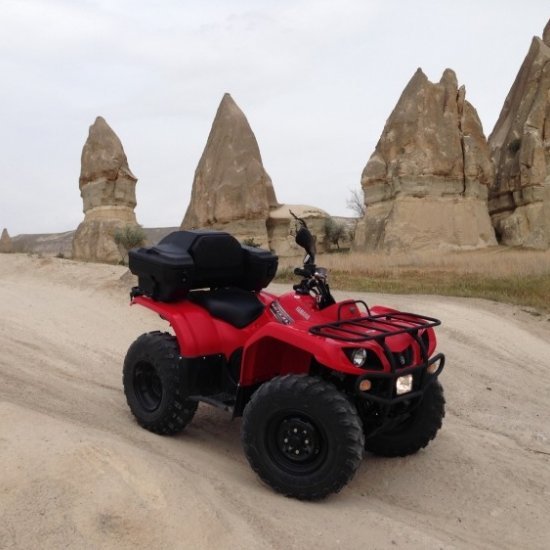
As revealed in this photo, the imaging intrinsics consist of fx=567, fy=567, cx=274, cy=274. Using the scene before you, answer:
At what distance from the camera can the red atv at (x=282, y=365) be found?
10.8 ft

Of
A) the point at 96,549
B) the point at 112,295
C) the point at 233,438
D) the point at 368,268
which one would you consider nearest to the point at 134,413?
the point at 233,438

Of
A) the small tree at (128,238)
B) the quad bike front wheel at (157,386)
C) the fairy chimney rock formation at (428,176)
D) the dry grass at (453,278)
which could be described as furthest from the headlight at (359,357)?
the small tree at (128,238)

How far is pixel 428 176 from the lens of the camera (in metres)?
26.1

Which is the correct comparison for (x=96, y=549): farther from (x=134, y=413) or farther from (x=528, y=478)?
(x=528, y=478)

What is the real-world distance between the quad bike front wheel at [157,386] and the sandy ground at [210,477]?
15 cm

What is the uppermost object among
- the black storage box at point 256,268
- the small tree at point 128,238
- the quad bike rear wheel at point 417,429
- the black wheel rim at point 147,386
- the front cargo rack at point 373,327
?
the small tree at point 128,238

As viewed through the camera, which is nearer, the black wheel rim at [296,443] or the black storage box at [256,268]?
the black wheel rim at [296,443]

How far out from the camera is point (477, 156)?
27359 millimetres

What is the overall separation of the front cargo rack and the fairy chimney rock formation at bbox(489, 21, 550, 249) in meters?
24.1

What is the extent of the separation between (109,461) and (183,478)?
1.30ft

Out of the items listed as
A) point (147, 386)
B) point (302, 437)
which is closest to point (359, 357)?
point (302, 437)

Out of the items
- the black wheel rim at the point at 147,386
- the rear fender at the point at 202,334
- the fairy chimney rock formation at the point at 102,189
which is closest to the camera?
the rear fender at the point at 202,334

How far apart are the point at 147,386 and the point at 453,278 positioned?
11975 millimetres

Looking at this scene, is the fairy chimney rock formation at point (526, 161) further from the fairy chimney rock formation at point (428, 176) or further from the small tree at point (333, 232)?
the small tree at point (333, 232)
